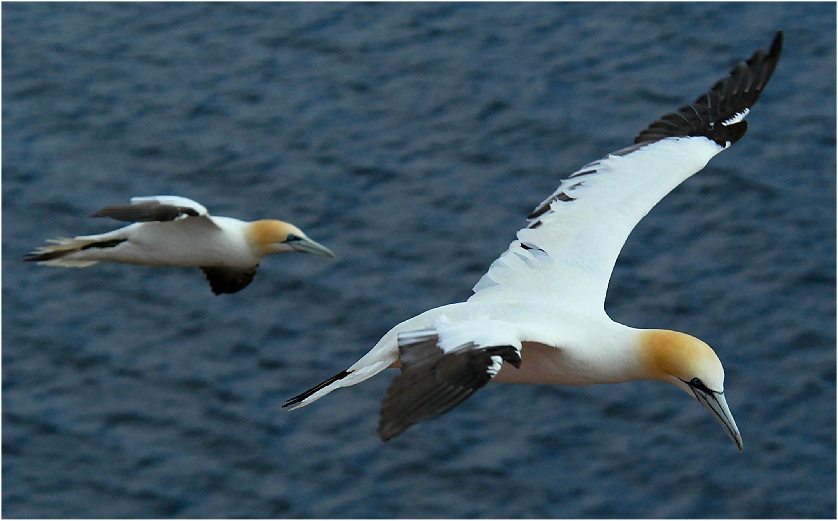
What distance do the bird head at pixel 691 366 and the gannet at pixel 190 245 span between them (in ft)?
15.1

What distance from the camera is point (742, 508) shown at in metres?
17.2

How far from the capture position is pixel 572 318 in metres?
10.6

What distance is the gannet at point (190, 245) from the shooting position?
14008 mm

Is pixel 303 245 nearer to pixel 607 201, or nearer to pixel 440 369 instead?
pixel 607 201

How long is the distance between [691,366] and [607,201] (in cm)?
224

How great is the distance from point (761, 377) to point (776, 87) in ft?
15.5

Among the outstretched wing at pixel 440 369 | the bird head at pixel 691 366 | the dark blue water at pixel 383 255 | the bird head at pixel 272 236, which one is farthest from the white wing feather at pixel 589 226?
the dark blue water at pixel 383 255

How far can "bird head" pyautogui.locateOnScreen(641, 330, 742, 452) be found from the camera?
33.5 feet

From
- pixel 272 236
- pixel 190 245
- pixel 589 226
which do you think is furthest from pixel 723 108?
pixel 190 245

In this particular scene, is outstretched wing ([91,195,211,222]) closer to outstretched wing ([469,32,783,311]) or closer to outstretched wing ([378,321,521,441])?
outstretched wing ([469,32,783,311])

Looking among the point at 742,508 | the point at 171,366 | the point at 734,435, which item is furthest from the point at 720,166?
the point at 734,435

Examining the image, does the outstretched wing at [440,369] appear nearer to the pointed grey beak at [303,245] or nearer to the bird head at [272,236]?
the bird head at [272,236]

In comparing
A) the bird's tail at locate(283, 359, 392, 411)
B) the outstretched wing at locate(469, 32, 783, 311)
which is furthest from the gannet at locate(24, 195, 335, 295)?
the bird's tail at locate(283, 359, 392, 411)

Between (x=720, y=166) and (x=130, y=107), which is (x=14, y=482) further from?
(x=720, y=166)
